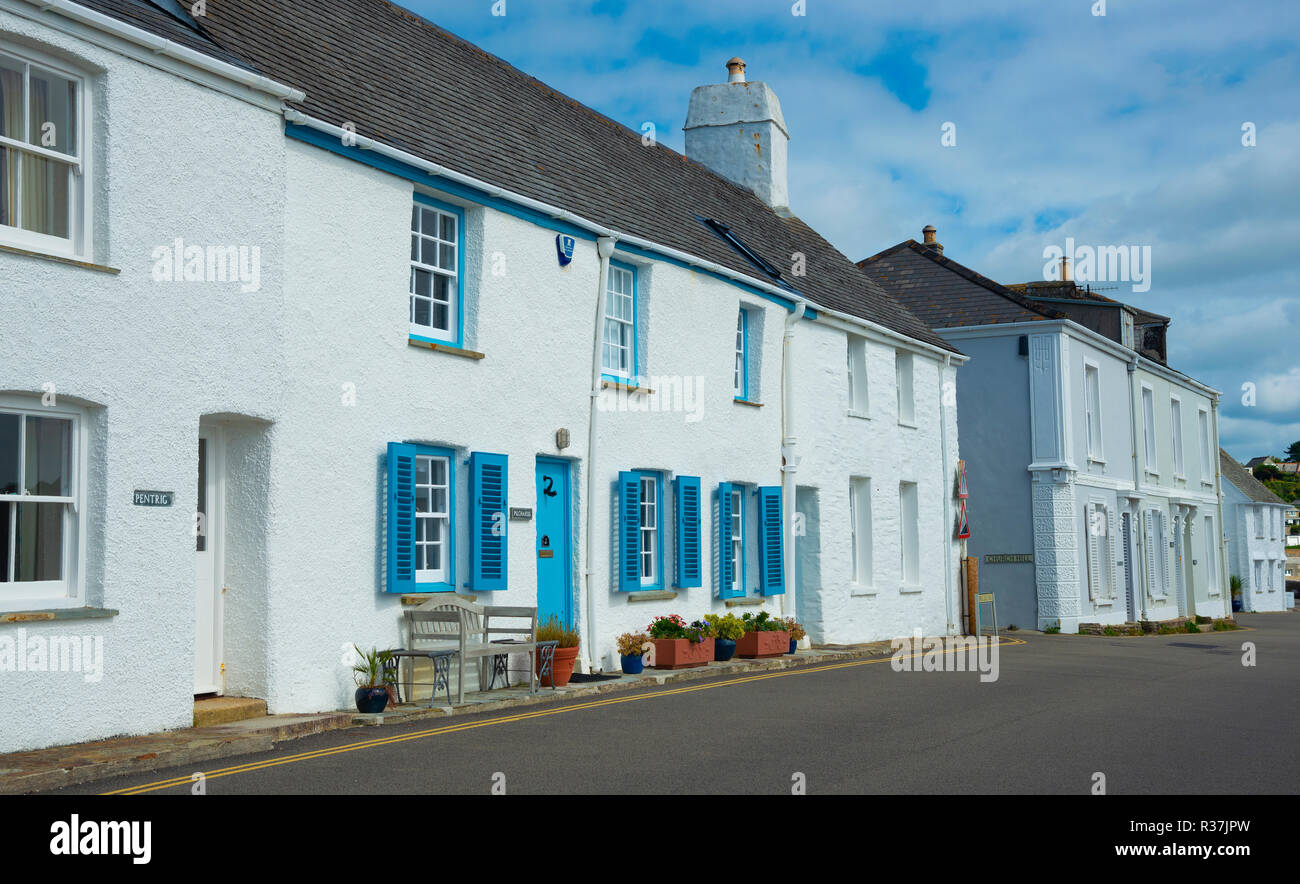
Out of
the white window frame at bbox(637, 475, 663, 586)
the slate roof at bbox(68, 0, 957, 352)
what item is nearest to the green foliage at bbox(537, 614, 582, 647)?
the white window frame at bbox(637, 475, 663, 586)

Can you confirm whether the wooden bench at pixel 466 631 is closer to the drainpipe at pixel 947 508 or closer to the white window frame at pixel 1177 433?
the drainpipe at pixel 947 508

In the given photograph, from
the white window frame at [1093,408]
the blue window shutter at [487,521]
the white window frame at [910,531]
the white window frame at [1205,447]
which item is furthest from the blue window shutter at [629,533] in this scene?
the white window frame at [1205,447]

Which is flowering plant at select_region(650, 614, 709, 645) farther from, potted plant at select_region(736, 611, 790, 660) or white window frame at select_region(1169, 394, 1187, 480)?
white window frame at select_region(1169, 394, 1187, 480)

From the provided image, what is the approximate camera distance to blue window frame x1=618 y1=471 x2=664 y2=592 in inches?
642

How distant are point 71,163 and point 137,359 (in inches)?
63.5

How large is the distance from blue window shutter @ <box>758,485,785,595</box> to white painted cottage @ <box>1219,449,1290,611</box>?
1506 inches

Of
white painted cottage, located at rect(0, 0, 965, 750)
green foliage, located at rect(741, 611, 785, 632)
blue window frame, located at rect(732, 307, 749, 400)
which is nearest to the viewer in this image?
white painted cottage, located at rect(0, 0, 965, 750)

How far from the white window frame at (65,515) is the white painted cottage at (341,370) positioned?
0.08 feet

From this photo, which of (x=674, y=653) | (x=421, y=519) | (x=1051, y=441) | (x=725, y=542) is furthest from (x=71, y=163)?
(x=1051, y=441)

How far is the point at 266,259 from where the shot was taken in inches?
442

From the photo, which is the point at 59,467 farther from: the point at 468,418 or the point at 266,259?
the point at 468,418

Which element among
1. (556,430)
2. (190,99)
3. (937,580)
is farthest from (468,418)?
(937,580)

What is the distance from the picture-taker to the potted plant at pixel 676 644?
1636 centimetres

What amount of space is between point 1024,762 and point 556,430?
7.74 metres
